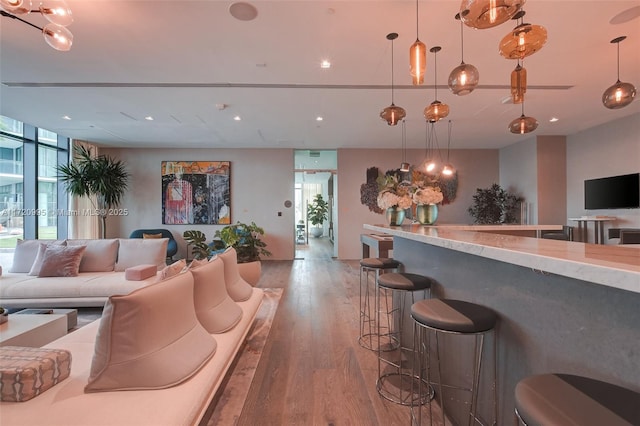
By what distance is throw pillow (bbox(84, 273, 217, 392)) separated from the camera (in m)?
1.28

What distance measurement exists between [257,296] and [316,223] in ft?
31.5

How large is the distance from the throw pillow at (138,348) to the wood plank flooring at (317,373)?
0.69 m

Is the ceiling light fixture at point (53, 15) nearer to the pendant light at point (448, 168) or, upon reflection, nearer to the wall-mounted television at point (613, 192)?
the pendant light at point (448, 168)

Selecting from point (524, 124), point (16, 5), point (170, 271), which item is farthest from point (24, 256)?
point (524, 124)

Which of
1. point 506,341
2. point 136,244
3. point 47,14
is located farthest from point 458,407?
point 136,244

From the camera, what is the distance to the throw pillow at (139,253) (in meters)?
3.90

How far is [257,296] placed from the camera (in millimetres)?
2977

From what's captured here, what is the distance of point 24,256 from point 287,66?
4185mm


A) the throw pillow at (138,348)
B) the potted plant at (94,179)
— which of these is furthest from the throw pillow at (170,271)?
the potted plant at (94,179)

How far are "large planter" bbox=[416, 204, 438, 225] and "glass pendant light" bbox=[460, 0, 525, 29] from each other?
1.50m

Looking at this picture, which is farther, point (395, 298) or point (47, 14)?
point (395, 298)

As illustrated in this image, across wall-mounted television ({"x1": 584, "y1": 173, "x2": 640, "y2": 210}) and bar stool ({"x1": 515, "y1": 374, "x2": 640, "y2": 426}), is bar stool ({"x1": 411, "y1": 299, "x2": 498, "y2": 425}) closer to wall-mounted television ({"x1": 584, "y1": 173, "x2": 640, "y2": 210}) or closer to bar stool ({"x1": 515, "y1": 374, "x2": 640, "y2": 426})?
bar stool ({"x1": 515, "y1": 374, "x2": 640, "y2": 426})

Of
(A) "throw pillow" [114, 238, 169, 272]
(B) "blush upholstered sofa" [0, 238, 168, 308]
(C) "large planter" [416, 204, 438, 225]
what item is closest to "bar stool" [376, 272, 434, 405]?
(C) "large planter" [416, 204, 438, 225]

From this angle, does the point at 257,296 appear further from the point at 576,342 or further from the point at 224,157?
the point at 224,157
